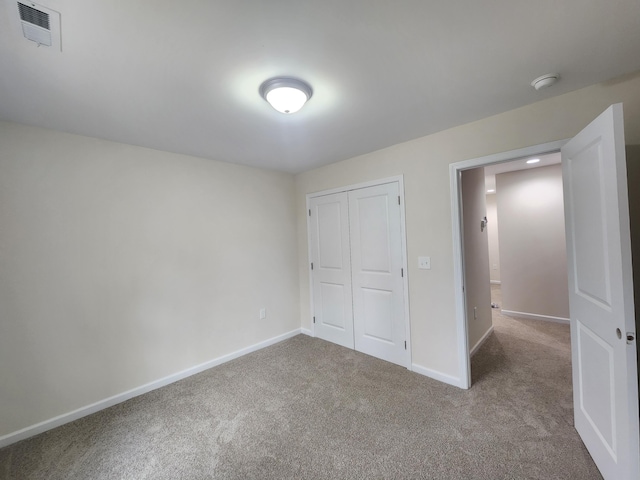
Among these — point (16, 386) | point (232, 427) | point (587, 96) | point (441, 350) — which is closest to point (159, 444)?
point (232, 427)

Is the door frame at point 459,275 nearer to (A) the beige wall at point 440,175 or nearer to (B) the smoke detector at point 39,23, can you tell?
(A) the beige wall at point 440,175

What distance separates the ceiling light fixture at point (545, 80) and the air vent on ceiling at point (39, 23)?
8.19 feet

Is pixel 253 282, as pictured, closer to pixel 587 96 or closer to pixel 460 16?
pixel 460 16

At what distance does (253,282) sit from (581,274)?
10.0 ft

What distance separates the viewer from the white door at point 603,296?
121 centimetres

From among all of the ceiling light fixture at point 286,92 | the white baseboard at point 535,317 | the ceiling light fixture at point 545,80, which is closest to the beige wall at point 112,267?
the ceiling light fixture at point 286,92

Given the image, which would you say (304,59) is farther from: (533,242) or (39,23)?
(533,242)

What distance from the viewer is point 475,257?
3.18 m

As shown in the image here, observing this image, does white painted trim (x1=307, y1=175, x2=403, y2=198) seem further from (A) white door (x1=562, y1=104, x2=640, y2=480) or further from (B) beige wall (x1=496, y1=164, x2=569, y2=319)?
(B) beige wall (x1=496, y1=164, x2=569, y2=319)

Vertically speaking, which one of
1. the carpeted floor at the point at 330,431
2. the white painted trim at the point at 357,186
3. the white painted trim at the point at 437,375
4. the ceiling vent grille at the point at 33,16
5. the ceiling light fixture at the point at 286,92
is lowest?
the carpeted floor at the point at 330,431

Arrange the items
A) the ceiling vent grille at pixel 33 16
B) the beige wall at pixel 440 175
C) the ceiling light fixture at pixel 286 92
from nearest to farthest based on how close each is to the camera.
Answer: the ceiling vent grille at pixel 33 16 < the ceiling light fixture at pixel 286 92 < the beige wall at pixel 440 175

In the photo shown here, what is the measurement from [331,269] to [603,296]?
2.48m

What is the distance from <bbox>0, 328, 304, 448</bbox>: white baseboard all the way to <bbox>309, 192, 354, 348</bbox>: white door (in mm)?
925

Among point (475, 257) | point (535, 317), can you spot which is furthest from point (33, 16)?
point (535, 317)
